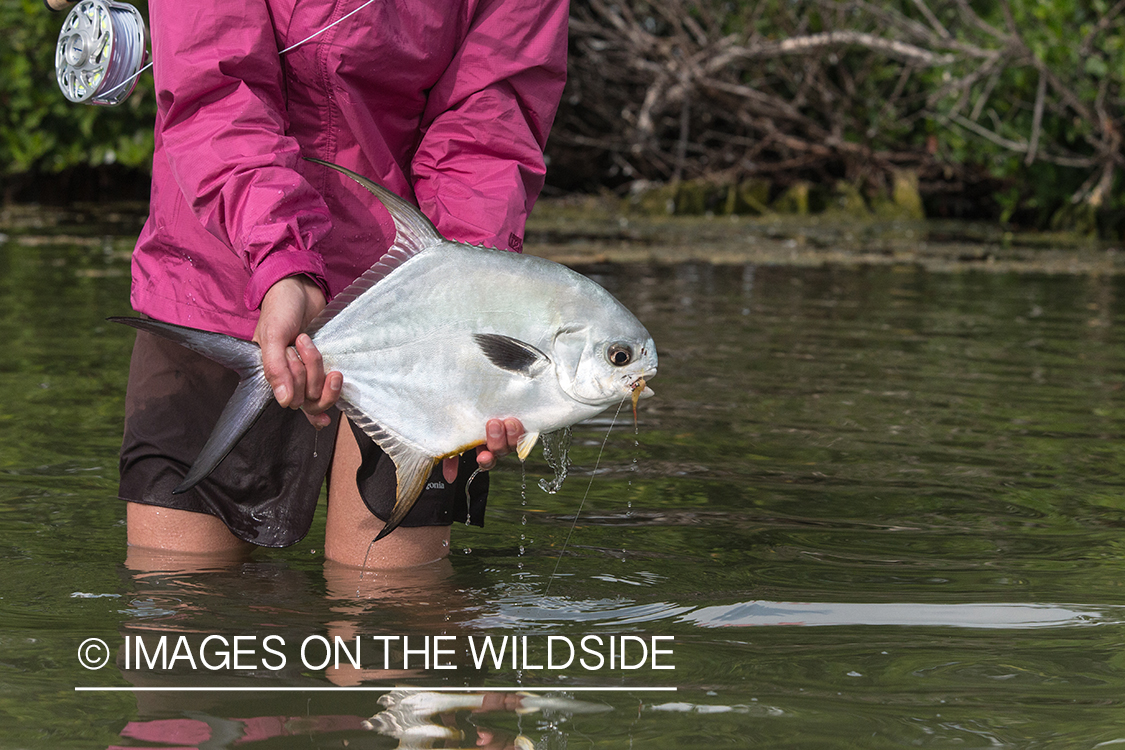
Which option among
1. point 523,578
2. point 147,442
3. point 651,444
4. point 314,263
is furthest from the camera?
point 651,444

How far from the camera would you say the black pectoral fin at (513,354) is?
2535 millimetres

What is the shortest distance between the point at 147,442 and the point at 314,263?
0.73 meters

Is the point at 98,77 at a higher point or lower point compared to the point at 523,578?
higher

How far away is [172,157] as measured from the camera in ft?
9.30

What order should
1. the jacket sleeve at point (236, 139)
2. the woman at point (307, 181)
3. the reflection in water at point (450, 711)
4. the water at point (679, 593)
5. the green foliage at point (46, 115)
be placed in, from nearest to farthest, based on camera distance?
the reflection in water at point (450, 711), the water at point (679, 593), the jacket sleeve at point (236, 139), the woman at point (307, 181), the green foliage at point (46, 115)

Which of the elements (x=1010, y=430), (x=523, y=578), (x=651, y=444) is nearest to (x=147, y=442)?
(x=523, y=578)

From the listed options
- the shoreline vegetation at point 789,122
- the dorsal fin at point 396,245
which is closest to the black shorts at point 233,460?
the dorsal fin at point 396,245

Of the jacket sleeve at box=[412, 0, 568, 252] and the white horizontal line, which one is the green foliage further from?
the white horizontal line

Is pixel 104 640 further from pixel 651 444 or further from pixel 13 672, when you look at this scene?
pixel 651 444

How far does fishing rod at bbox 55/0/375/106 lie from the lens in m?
3.55

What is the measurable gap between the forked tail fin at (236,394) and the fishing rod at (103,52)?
1252 mm

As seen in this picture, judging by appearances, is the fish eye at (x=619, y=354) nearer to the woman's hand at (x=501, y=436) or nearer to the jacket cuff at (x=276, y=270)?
the woman's hand at (x=501, y=436)

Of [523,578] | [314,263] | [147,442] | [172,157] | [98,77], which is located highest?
[98,77]

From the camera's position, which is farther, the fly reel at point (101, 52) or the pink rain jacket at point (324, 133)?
the fly reel at point (101, 52)
